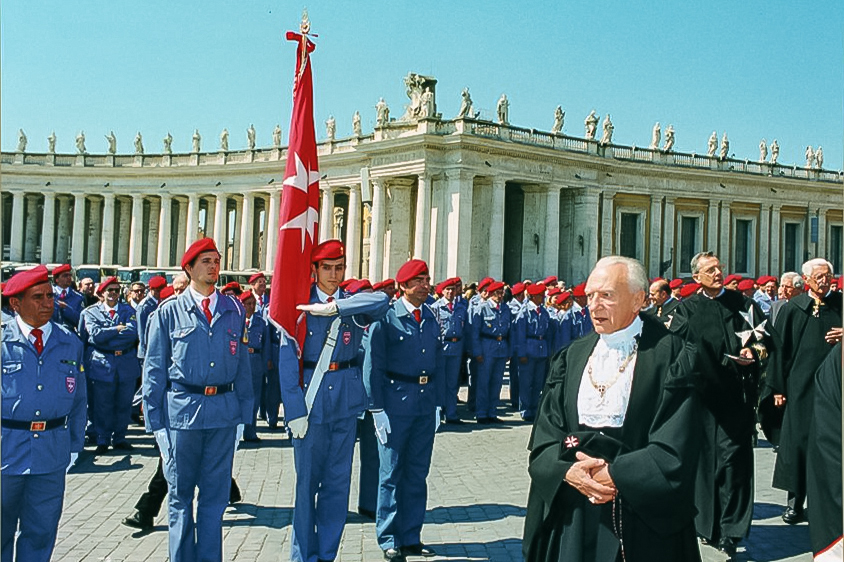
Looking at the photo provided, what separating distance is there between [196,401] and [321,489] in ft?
4.23

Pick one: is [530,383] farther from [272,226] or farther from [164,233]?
[164,233]

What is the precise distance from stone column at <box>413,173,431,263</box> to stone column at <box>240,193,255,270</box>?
16194 mm

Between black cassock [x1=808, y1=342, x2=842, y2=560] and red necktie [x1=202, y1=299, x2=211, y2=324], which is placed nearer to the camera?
black cassock [x1=808, y1=342, x2=842, y2=560]

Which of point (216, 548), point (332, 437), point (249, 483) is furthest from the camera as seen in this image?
point (249, 483)

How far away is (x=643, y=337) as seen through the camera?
398cm

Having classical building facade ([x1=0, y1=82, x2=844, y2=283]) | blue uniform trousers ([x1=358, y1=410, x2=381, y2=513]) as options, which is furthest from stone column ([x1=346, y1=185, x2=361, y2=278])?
blue uniform trousers ([x1=358, y1=410, x2=381, y2=513])

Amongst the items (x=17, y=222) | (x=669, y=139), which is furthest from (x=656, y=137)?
(x=17, y=222)

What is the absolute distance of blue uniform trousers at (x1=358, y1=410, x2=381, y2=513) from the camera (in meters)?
8.05

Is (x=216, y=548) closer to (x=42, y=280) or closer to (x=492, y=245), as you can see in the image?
(x=42, y=280)

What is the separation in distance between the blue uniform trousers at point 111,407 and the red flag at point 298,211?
5.98 metres

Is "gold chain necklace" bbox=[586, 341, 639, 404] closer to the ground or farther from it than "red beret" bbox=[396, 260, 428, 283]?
closer to the ground

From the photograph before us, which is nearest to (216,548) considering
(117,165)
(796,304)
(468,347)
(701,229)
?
(796,304)

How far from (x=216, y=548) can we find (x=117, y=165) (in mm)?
56805

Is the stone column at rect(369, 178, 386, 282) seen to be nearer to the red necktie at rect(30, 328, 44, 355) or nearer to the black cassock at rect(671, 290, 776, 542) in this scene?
the black cassock at rect(671, 290, 776, 542)
